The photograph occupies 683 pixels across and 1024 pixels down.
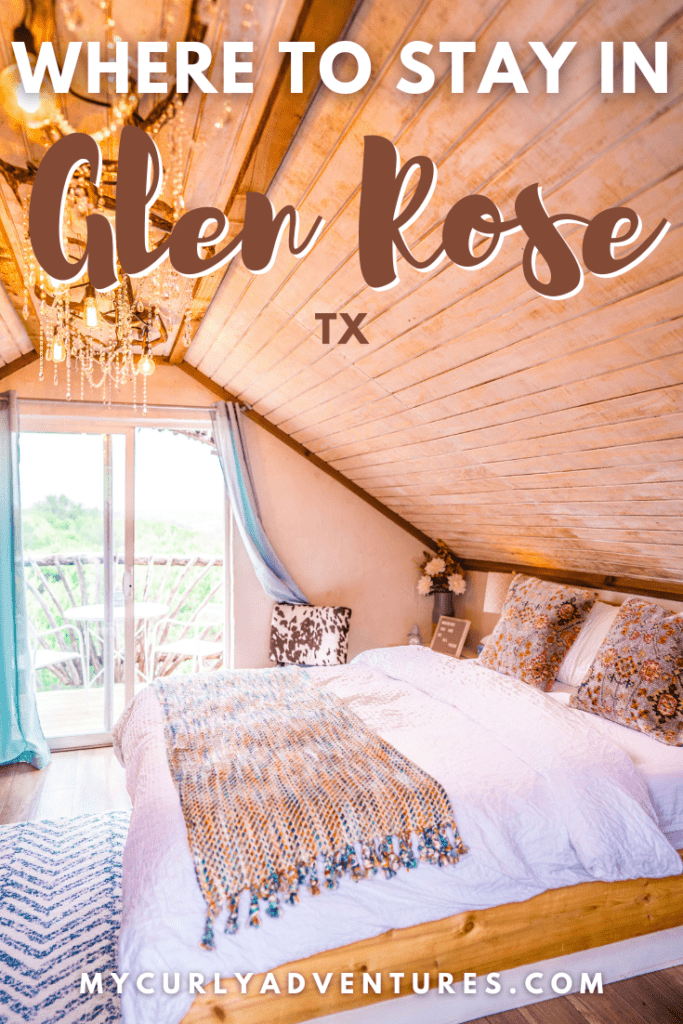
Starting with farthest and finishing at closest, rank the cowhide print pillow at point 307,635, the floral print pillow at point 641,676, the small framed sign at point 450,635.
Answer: the cowhide print pillow at point 307,635
the small framed sign at point 450,635
the floral print pillow at point 641,676

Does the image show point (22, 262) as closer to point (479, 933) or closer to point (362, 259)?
point (362, 259)

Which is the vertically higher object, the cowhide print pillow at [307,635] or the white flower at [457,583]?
the white flower at [457,583]

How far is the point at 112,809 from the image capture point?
304cm

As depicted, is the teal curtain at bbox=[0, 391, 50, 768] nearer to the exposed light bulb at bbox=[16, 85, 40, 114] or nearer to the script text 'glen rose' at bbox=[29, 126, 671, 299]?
the script text 'glen rose' at bbox=[29, 126, 671, 299]

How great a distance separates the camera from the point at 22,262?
2322 millimetres

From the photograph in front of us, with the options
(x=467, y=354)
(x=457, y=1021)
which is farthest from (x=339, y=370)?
(x=457, y=1021)

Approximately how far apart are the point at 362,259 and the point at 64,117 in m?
0.84

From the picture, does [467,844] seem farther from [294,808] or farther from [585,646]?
[585,646]

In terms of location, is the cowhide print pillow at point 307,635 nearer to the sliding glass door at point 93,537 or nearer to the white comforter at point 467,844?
the sliding glass door at point 93,537

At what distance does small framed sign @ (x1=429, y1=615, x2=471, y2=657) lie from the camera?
3877 mm

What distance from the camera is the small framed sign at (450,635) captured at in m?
3.88

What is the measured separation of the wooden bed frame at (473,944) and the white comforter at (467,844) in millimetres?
61

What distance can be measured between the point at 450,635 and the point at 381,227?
9.37 feet

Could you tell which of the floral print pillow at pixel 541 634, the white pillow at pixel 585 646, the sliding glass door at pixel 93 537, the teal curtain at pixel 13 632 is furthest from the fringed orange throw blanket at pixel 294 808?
the sliding glass door at pixel 93 537
